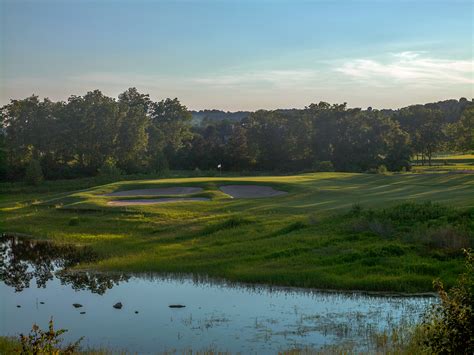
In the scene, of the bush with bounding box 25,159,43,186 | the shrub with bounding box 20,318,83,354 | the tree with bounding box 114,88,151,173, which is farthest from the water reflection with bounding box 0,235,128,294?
the tree with bounding box 114,88,151,173

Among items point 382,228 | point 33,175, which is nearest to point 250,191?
point 382,228

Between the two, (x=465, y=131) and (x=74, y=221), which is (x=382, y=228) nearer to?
(x=74, y=221)

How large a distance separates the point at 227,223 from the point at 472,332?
74.3 feet

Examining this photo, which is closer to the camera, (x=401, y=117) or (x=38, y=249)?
(x=38, y=249)

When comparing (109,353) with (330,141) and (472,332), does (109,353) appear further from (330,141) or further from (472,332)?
(330,141)

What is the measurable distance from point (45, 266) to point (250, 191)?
→ 28706mm

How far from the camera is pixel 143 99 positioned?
456 ft

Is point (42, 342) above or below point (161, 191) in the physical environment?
above

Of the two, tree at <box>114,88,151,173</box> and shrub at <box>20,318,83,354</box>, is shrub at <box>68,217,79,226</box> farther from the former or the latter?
tree at <box>114,88,151,173</box>

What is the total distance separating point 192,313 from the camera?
704 inches

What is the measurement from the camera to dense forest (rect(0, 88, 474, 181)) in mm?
92812

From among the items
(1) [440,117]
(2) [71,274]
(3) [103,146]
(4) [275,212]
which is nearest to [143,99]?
(3) [103,146]

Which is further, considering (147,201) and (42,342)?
(147,201)

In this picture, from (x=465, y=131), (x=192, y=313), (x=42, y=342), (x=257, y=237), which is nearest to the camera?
(x=42, y=342)
